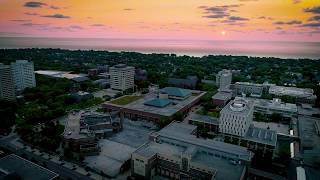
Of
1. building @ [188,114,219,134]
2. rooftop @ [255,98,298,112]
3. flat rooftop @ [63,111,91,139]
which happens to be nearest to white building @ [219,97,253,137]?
building @ [188,114,219,134]


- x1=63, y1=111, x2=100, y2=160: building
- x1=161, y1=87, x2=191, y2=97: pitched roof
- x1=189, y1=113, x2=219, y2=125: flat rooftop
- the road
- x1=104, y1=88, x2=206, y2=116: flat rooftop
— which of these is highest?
x1=161, y1=87, x2=191, y2=97: pitched roof

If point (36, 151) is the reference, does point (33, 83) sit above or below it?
above

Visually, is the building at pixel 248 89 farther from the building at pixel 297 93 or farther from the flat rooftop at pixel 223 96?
the flat rooftop at pixel 223 96

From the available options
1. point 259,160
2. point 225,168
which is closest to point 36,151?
point 225,168

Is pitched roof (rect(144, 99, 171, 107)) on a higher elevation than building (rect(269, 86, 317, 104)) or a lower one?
lower

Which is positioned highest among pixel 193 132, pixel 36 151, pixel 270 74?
pixel 270 74

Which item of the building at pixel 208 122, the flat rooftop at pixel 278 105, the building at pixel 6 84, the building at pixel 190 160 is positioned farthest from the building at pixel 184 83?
the building at pixel 6 84

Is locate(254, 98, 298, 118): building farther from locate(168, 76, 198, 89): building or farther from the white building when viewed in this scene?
locate(168, 76, 198, 89): building

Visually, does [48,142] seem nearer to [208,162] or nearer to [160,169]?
[160,169]

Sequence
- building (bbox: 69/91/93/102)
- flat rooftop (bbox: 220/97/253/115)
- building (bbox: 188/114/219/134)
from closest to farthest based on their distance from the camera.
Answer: flat rooftop (bbox: 220/97/253/115) < building (bbox: 188/114/219/134) < building (bbox: 69/91/93/102)
